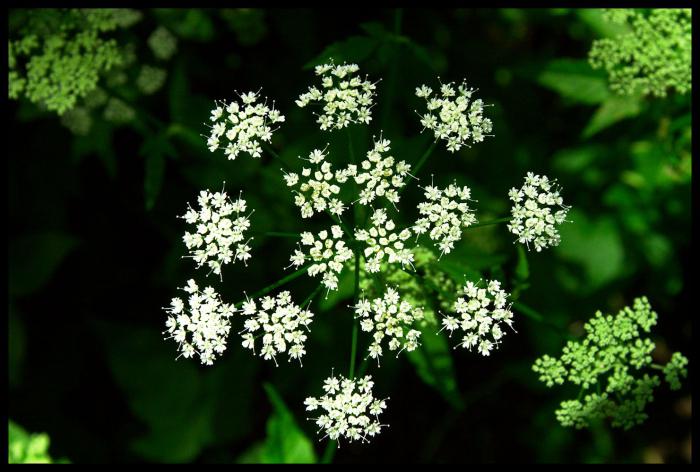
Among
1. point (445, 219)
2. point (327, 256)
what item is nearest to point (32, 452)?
point (327, 256)

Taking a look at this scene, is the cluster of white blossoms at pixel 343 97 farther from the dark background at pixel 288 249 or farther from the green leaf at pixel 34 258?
the green leaf at pixel 34 258

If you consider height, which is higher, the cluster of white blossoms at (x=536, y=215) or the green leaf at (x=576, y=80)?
the green leaf at (x=576, y=80)

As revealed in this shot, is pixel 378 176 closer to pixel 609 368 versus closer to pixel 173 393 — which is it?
pixel 609 368

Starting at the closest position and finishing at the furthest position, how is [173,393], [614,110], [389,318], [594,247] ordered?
1. [389,318]
2. [614,110]
3. [594,247]
4. [173,393]

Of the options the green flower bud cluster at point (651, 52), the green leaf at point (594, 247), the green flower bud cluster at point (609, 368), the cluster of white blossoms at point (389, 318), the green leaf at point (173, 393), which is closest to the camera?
the cluster of white blossoms at point (389, 318)

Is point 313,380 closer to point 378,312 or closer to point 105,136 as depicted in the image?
point 378,312

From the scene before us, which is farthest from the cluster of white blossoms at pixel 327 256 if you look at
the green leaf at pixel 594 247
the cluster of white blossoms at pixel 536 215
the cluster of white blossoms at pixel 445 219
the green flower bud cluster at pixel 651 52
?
the green leaf at pixel 594 247

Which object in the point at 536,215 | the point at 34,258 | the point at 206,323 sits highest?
the point at 536,215
